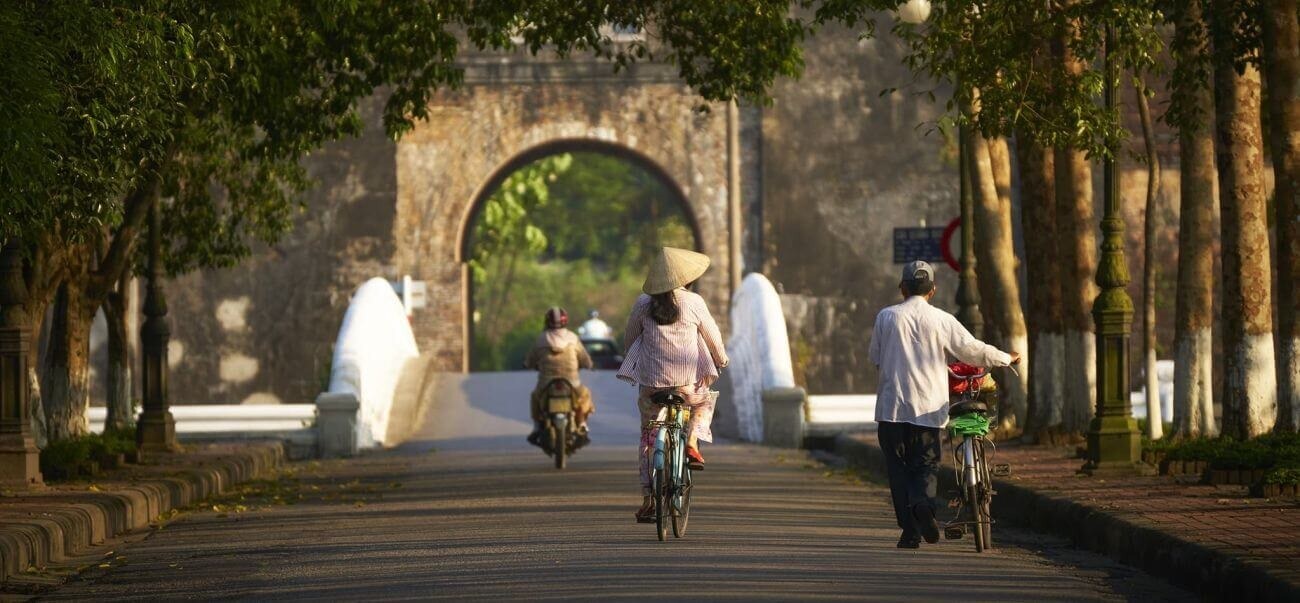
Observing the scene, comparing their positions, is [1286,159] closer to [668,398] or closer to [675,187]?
[668,398]

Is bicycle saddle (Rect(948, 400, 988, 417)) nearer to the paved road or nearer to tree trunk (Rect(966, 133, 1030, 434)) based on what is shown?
the paved road

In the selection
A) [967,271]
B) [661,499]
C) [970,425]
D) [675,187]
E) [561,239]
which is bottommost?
[661,499]

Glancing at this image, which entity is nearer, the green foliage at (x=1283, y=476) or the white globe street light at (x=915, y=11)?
the green foliage at (x=1283, y=476)

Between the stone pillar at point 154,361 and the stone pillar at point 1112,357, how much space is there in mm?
8719

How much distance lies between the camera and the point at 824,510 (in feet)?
47.6

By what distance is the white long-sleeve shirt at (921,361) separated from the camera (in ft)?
36.8

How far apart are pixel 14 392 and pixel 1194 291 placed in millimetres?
8766

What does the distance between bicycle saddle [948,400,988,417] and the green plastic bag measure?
25mm

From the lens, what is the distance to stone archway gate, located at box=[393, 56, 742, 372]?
37.3 meters

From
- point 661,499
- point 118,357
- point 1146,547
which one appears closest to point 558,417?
point 118,357

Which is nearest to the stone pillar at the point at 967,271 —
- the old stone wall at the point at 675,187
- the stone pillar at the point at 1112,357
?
the stone pillar at the point at 1112,357

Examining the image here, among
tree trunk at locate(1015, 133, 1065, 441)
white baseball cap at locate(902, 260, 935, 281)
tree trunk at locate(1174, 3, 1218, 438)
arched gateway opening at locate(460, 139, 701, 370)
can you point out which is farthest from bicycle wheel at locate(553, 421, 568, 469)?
arched gateway opening at locate(460, 139, 701, 370)

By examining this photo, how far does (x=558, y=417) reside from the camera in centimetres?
1975

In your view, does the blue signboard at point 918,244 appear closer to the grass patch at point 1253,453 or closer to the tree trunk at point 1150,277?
the tree trunk at point 1150,277
